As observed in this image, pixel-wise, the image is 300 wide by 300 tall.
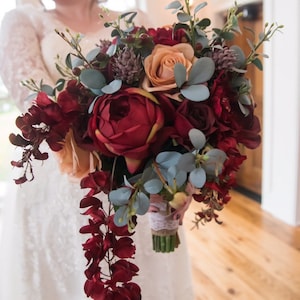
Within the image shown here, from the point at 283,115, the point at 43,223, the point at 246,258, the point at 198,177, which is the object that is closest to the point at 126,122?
the point at 198,177

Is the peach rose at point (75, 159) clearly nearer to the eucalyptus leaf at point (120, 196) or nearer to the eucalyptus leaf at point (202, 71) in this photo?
the eucalyptus leaf at point (120, 196)

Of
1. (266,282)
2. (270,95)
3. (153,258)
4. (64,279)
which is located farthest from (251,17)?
(64,279)

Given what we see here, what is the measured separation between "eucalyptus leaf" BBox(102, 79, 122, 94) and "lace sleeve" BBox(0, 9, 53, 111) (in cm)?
42

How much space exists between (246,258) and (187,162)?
1819 mm

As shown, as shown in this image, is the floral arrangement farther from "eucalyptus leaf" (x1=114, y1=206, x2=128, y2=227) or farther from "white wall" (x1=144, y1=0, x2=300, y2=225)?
"white wall" (x1=144, y1=0, x2=300, y2=225)

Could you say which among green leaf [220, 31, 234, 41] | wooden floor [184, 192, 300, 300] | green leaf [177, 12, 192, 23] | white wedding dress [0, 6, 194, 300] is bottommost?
wooden floor [184, 192, 300, 300]

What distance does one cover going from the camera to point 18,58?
0.91 meters

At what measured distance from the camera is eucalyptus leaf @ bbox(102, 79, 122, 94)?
0.53m

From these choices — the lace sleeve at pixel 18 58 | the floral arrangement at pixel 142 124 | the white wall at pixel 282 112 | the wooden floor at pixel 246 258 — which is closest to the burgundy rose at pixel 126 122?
the floral arrangement at pixel 142 124

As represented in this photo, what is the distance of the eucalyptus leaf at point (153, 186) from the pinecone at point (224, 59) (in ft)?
0.69

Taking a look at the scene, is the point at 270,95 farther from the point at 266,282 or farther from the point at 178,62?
the point at 178,62

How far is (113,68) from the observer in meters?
0.56

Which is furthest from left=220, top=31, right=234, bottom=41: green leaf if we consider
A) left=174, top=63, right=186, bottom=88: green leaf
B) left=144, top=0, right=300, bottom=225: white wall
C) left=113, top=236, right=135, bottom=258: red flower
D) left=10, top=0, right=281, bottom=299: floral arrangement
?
left=144, top=0, right=300, bottom=225: white wall

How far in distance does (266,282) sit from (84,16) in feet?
5.22
